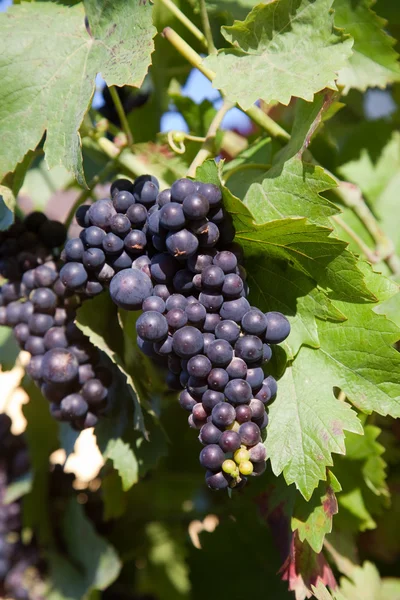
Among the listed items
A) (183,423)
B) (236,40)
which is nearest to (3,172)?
(236,40)

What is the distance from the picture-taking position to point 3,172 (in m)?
1.05

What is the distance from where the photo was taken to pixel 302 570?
1029mm

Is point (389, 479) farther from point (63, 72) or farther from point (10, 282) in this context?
point (63, 72)

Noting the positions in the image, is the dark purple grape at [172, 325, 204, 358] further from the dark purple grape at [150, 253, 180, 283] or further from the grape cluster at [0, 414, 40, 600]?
the grape cluster at [0, 414, 40, 600]

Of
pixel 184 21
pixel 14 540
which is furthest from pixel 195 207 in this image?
pixel 14 540

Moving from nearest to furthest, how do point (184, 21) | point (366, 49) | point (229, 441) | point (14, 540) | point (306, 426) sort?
point (229, 441)
point (306, 426)
point (184, 21)
point (366, 49)
point (14, 540)

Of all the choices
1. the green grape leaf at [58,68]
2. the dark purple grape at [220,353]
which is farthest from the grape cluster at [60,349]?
the dark purple grape at [220,353]

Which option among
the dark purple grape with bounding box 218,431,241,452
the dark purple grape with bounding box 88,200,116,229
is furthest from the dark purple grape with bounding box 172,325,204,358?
the dark purple grape with bounding box 88,200,116,229

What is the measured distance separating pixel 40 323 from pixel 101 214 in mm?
248

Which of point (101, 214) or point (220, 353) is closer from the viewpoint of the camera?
point (220, 353)

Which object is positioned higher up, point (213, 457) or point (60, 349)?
point (213, 457)

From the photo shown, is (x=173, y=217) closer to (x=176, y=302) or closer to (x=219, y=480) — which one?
(x=176, y=302)

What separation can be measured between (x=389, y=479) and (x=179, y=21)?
1.16m

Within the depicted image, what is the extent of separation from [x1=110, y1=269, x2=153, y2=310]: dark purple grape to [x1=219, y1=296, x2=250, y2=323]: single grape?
0.11 metres
